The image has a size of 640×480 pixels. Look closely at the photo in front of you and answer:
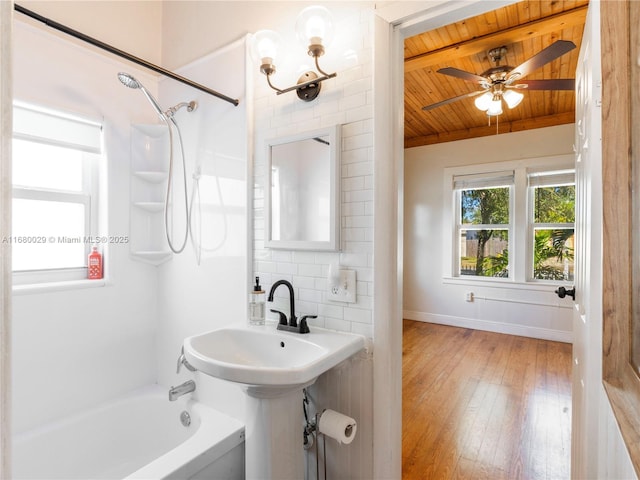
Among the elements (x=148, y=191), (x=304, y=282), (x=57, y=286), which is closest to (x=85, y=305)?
(x=57, y=286)

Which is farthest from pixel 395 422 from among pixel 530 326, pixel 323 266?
pixel 530 326

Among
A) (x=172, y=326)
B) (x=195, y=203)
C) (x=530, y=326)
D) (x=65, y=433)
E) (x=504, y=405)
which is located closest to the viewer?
(x=65, y=433)

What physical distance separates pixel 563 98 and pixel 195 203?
150 inches

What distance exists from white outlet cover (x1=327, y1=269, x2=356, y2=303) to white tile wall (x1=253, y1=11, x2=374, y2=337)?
2 cm

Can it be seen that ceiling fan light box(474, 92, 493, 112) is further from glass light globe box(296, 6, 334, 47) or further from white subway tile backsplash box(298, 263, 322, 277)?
white subway tile backsplash box(298, 263, 322, 277)

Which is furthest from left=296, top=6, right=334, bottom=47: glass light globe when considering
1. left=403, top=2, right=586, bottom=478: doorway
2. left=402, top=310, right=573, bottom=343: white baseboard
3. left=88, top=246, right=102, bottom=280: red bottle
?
left=402, top=310, right=573, bottom=343: white baseboard

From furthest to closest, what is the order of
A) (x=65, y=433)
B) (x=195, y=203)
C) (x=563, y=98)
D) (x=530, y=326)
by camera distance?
(x=530, y=326) < (x=563, y=98) < (x=195, y=203) < (x=65, y=433)

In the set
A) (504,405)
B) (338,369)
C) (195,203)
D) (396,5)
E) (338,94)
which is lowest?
(504,405)

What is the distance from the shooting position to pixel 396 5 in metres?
1.36

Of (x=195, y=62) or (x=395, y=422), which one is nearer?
(x=395, y=422)

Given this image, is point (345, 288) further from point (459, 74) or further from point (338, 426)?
point (459, 74)

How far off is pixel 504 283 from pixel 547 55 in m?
2.85

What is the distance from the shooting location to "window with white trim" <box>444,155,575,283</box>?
3.91 m

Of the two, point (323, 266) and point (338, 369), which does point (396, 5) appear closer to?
point (323, 266)
